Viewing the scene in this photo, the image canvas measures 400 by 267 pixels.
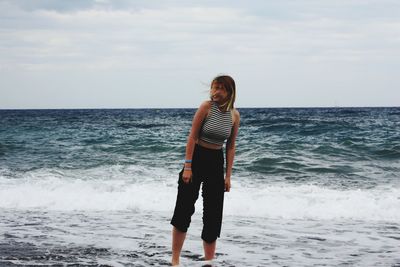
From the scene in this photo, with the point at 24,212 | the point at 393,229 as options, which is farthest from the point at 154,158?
the point at 393,229

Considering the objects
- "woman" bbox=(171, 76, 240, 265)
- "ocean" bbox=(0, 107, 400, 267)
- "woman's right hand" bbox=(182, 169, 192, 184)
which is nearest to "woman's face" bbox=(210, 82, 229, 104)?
"woman" bbox=(171, 76, 240, 265)

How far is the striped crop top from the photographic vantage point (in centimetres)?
427

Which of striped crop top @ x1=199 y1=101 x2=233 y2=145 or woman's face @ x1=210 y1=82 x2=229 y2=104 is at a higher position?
woman's face @ x1=210 y1=82 x2=229 y2=104

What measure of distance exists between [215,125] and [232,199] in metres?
4.86

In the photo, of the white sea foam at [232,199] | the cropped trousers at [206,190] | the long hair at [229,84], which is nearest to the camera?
the long hair at [229,84]

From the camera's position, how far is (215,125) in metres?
4.27

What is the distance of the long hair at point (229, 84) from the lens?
167 inches

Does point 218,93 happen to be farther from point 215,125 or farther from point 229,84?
point 215,125

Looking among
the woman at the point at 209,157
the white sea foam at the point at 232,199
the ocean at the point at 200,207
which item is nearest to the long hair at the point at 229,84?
the woman at the point at 209,157

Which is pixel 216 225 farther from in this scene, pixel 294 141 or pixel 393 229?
pixel 294 141

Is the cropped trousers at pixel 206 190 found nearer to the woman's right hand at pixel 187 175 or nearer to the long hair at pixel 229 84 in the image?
the woman's right hand at pixel 187 175

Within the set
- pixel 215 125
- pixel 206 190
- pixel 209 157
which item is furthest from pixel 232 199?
pixel 215 125

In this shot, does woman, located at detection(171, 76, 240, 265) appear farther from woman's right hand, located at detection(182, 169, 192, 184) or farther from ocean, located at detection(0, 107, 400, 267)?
ocean, located at detection(0, 107, 400, 267)

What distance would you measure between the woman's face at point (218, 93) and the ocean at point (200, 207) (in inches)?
71.8
